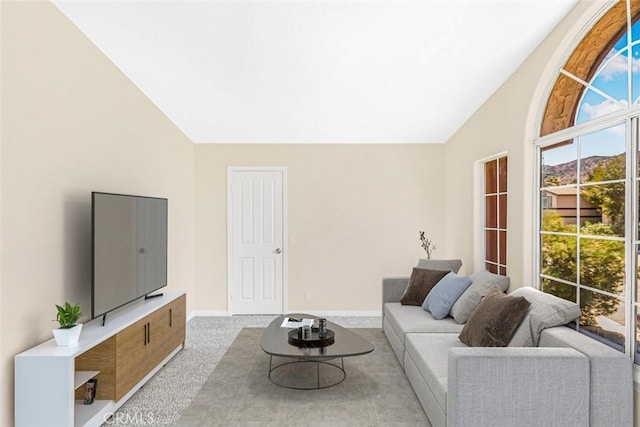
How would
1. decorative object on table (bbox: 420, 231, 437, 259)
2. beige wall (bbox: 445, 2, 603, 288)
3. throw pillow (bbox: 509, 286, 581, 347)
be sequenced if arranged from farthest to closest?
decorative object on table (bbox: 420, 231, 437, 259), beige wall (bbox: 445, 2, 603, 288), throw pillow (bbox: 509, 286, 581, 347)

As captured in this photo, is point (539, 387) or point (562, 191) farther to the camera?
point (562, 191)

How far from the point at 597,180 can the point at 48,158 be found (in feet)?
12.0

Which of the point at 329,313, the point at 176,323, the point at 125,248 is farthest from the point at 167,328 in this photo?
the point at 329,313

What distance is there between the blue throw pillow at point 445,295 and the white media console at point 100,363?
2483 millimetres

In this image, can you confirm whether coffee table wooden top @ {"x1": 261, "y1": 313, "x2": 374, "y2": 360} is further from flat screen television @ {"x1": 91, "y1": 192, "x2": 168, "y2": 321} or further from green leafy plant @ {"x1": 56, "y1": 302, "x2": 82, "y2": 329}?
green leafy plant @ {"x1": 56, "y1": 302, "x2": 82, "y2": 329}

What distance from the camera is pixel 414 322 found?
12.1 feet

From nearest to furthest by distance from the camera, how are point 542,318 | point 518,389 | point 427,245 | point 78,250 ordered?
point 518,389, point 542,318, point 78,250, point 427,245

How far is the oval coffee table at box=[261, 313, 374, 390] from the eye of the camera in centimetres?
301

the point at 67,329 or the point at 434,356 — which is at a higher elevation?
the point at 67,329

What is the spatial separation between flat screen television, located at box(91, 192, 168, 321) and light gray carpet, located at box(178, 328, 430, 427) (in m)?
Result: 0.99

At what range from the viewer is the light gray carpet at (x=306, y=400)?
9.10 feet

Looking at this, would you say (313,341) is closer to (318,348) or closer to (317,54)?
(318,348)

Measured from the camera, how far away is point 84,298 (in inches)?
122

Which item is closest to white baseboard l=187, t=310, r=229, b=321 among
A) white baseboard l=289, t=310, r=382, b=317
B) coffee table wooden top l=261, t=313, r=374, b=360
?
white baseboard l=289, t=310, r=382, b=317
